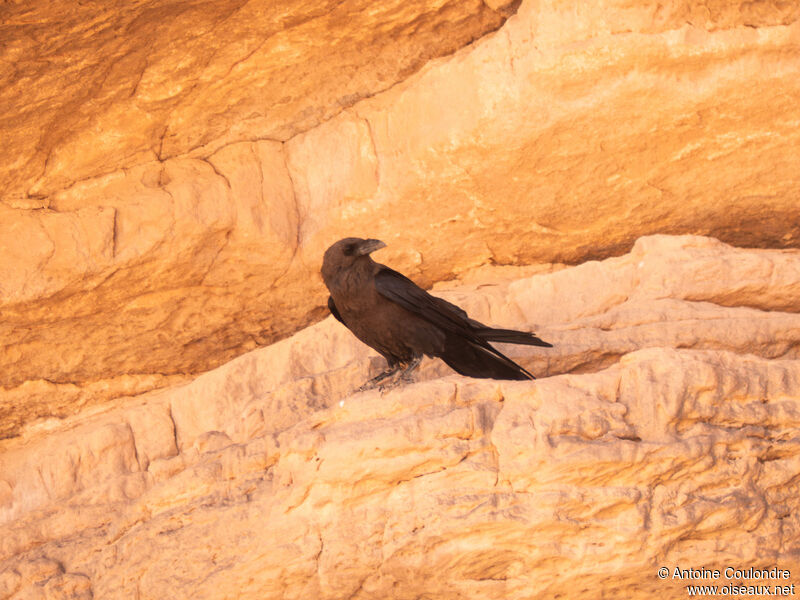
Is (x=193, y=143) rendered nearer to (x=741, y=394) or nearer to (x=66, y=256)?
(x=66, y=256)

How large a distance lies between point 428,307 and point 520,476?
1.23 meters

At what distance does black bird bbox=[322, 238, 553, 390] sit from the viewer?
545 cm

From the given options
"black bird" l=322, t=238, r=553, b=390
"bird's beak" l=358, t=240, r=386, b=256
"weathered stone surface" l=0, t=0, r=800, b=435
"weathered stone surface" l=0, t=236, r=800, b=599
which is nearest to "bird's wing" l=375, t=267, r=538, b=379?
"black bird" l=322, t=238, r=553, b=390

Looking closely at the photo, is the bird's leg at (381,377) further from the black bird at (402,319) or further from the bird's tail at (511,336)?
the bird's tail at (511,336)

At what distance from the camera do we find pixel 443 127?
6.08 metres

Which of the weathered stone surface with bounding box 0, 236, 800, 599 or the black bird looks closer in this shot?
the weathered stone surface with bounding box 0, 236, 800, 599

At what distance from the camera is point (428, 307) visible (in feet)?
17.9

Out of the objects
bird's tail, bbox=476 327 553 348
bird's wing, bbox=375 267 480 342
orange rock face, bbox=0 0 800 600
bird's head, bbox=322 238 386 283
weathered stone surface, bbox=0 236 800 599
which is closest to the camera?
weathered stone surface, bbox=0 236 800 599

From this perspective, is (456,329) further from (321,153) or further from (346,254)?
(321,153)

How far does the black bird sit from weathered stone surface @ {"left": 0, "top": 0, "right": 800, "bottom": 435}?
0.98 meters

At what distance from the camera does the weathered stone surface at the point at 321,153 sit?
5676mm

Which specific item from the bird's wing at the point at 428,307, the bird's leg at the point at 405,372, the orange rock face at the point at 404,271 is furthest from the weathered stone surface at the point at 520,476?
the bird's wing at the point at 428,307

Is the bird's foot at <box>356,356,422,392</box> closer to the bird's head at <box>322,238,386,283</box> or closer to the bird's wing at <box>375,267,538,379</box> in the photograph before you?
the bird's wing at <box>375,267,538,379</box>

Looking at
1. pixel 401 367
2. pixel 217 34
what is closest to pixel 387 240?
pixel 401 367
